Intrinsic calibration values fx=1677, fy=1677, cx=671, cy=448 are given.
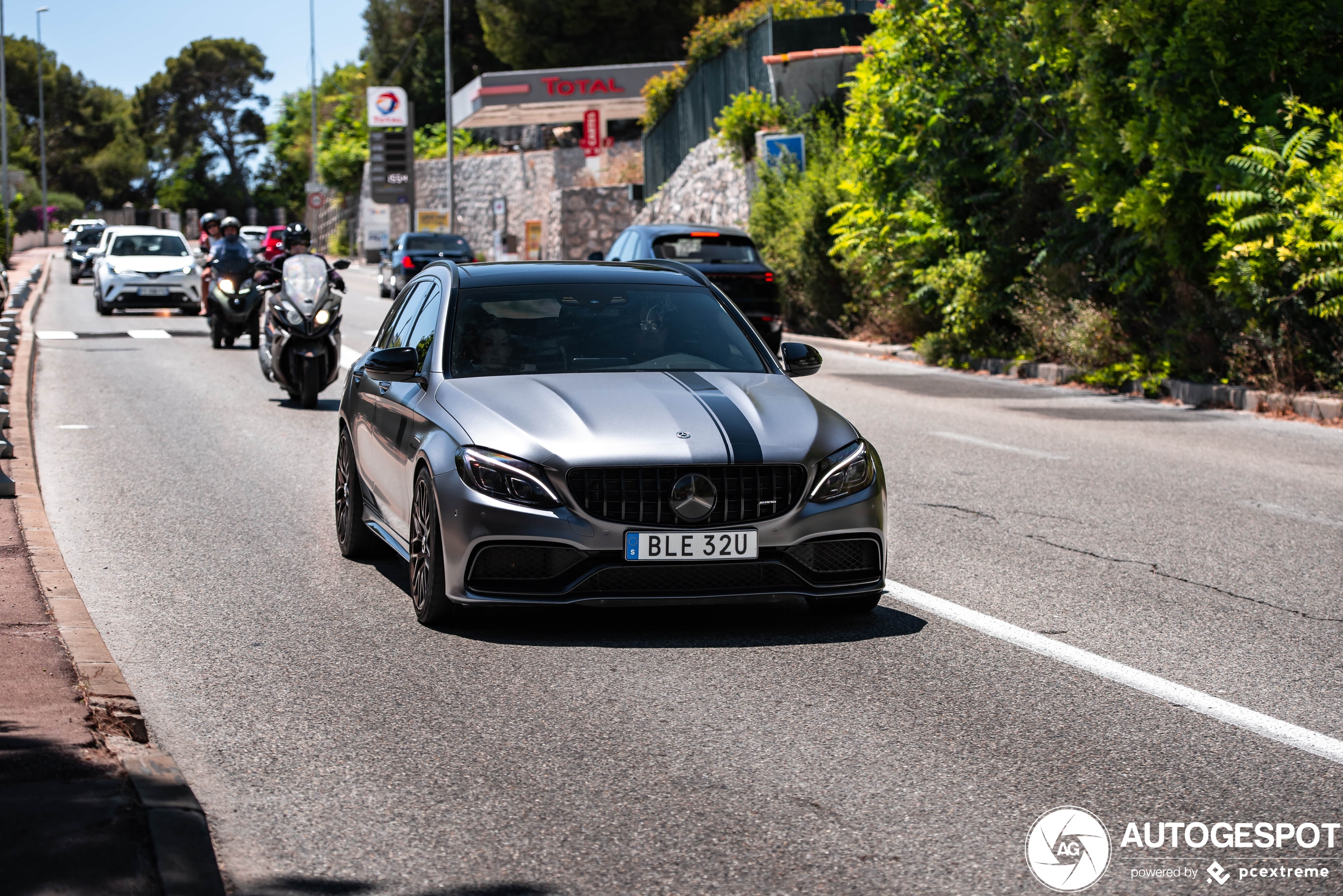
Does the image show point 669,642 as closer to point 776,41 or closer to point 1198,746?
point 1198,746

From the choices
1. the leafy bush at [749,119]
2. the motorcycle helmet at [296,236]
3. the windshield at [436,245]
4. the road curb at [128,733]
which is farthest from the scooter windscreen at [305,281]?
→ the windshield at [436,245]

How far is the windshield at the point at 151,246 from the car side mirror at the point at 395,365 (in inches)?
1062

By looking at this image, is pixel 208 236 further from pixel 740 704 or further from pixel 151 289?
pixel 740 704

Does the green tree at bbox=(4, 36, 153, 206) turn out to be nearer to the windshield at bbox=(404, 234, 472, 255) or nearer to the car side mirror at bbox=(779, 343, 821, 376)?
the windshield at bbox=(404, 234, 472, 255)

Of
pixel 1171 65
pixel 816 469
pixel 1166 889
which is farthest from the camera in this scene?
pixel 1171 65

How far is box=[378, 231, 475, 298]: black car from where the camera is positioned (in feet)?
131

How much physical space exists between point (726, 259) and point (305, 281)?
817cm

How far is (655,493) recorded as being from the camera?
6.30 metres

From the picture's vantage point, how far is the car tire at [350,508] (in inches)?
327


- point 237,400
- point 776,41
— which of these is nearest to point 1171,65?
point 237,400

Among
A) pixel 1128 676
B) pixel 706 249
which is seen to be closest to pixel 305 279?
pixel 706 249

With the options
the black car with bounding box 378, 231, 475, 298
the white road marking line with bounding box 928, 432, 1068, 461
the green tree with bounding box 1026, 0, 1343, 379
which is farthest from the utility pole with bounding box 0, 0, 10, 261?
the white road marking line with bounding box 928, 432, 1068, 461

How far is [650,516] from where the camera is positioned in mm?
6312

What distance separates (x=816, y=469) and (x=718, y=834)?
2.42 meters
